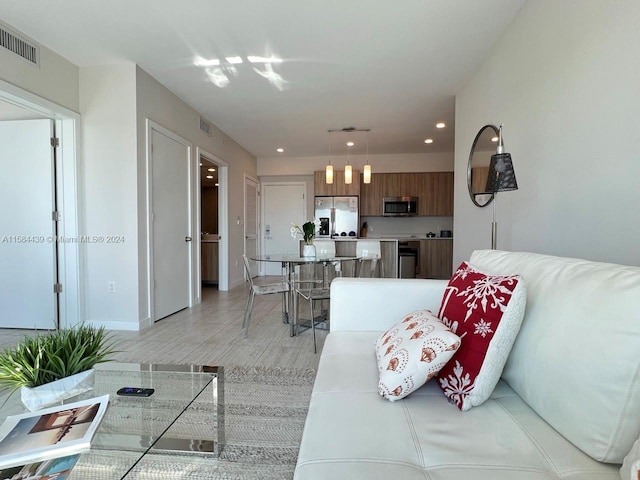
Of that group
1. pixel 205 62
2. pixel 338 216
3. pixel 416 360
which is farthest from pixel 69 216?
pixel 338 216

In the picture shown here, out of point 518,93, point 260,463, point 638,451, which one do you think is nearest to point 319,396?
point 260,463

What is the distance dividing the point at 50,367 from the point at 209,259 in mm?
4905

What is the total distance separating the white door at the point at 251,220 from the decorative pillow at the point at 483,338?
5503mm

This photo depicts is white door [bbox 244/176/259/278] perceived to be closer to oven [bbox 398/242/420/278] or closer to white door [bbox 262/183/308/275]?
white door [bbox 262/183/308/275]

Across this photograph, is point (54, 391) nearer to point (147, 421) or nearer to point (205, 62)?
point (147, 421)

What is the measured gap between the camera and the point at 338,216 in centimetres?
659

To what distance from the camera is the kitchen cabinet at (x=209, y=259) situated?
5.77m

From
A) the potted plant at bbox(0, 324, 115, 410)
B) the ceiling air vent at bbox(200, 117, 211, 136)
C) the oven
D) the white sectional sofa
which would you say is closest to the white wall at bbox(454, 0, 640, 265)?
the white sectional sofa

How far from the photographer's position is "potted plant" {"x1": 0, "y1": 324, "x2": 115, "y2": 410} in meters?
0.98

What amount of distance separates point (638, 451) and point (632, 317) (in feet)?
0.83

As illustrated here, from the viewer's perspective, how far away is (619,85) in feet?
4.77

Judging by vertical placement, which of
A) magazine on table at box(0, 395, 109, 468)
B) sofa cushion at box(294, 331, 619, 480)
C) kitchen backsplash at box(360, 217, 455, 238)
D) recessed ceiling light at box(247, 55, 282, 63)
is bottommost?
magazine on table at box(0, 395, 109, 468)

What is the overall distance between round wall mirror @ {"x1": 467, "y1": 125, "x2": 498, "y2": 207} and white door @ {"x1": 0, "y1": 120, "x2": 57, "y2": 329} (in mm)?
4083

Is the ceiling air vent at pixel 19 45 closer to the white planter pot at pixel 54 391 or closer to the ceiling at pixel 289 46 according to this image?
the ceiling at pixel 289 46
